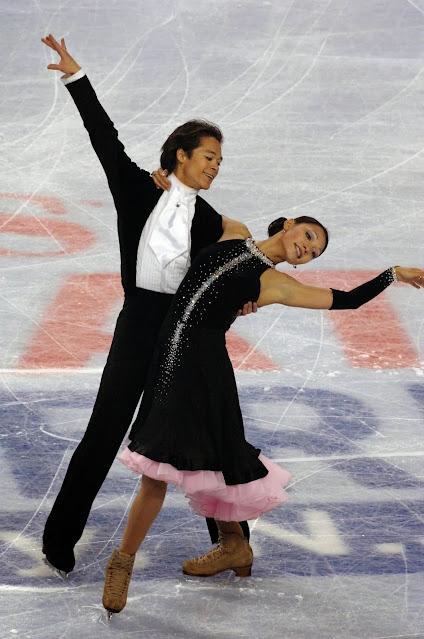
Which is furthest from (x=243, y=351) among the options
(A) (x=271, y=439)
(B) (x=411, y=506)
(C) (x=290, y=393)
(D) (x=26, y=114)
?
(D) (x=26, y=114)

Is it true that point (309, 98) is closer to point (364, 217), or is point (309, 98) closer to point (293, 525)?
point (364, 217)

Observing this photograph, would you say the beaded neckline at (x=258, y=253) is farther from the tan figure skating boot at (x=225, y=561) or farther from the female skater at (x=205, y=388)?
the tan figure skating boot at (x=225, y=561)

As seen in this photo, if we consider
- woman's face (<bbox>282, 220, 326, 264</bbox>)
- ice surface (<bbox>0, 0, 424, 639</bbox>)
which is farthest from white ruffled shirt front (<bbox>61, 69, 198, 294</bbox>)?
ice surface (<bbox>0, 0, 424, 639</bbox>)

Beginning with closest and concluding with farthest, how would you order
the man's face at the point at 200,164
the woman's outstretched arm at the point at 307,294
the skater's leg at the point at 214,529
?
the woman's outstretched arm at the point at 307,294 → the man's face at the point at 200,164 → the skater's leg at the point at 214,529

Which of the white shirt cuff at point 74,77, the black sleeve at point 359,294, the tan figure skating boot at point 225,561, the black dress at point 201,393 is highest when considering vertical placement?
the white shirt cuff at point 74,77

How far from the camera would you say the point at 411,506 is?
4.58 metres

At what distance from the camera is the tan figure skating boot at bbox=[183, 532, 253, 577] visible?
4070 millimetres

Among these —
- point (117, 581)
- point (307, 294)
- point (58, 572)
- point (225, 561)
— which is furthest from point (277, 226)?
point (58, 572)

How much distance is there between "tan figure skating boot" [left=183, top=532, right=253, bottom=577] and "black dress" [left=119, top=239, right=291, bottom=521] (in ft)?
0.75

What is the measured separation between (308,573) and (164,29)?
7557mm

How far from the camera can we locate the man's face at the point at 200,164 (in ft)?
13.1

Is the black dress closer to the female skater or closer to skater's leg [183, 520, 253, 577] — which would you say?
the female skater

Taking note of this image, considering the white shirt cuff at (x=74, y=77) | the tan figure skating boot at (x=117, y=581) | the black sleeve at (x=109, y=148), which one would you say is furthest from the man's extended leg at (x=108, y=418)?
the white shirt cuff at (x=74, y=77)

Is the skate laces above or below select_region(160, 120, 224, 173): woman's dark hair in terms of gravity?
below
